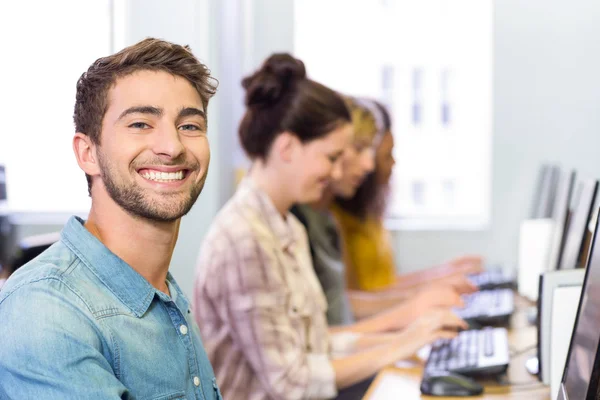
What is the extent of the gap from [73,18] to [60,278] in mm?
1314

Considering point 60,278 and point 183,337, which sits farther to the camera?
point 183,337

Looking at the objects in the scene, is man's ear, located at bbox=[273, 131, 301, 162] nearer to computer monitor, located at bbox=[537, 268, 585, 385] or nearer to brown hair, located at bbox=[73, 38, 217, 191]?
computer monitor, located at bbox=[537, 268, 585, 385]

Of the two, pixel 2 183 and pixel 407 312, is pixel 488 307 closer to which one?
pixel 407 312

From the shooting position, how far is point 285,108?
2.11 m

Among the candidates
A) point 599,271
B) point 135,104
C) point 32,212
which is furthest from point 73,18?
point 599,271

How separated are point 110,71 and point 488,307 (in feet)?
5.97

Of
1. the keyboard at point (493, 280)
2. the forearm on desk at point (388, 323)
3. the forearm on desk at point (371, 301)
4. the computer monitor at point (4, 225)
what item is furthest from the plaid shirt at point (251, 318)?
the keyboard at point (493, 280)

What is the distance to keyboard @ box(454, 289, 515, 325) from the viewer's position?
8.23 feet

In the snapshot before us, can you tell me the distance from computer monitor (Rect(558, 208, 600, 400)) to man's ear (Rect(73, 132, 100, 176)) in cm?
70

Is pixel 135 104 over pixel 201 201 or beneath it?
over

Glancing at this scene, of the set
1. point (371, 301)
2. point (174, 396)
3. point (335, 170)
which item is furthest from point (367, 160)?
point (174, 396)

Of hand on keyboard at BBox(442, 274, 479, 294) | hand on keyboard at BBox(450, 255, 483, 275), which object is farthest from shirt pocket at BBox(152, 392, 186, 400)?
hand on keyboard at BBox(450, 255, 483, 275)

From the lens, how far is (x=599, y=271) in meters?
1.12

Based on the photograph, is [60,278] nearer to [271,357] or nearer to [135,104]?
[135,104]
